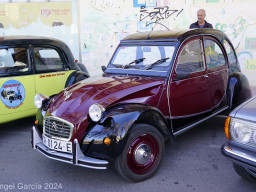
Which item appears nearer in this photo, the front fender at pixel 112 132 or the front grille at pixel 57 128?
the front fender at pixel 112 132

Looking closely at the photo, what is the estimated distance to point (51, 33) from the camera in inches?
404

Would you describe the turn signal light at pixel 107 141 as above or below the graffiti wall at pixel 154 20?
below

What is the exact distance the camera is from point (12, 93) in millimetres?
5270

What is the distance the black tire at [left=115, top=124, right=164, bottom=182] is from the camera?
11.5 feet

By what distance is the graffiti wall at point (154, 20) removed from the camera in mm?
8773

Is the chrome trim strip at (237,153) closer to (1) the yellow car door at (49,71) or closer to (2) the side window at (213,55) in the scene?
(2) the side window at (213,55)

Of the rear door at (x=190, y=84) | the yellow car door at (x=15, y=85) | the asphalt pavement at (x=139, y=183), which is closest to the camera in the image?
the asphalt pavement at (x=139, y=183)

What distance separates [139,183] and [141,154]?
1.15 ft

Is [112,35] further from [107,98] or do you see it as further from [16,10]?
[107,98]

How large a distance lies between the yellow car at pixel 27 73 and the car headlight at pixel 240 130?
3.67 meters

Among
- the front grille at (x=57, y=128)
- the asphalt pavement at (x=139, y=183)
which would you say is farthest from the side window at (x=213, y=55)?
the front grille at (x=57, y=128)

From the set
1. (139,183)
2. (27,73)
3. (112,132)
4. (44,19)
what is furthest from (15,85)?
(44,19)

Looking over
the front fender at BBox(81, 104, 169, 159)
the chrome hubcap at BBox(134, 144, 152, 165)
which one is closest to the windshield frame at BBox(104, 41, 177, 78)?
the front fender at BBox(81, 104, 169, 159)

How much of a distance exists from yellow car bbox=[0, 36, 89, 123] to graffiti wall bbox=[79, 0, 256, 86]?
11.4ft
